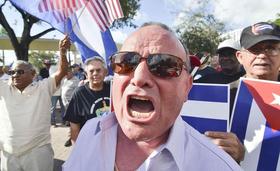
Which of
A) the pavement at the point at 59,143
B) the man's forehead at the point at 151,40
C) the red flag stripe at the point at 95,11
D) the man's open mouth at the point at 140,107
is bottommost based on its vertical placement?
the pavement at the point at 59,143

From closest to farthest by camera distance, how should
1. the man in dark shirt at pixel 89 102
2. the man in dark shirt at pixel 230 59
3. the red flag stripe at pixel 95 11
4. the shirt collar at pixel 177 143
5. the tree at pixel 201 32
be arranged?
1. the shirt collar at pixel 177 143
2. the man in dark shirt at pixel 230 59
3. the man in dark shirt at pixel 89 102
4. the red flag stripe at pixel 95 11
5. the tree at pixel 201 32

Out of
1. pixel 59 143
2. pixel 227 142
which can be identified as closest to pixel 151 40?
pixel 227 142

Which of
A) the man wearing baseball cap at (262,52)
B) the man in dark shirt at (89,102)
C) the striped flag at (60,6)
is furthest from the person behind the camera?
the striped flag at (60,6)

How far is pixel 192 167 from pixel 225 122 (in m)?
0.93

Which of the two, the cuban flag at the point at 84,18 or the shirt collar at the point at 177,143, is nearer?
the shirt collar at the point at 177,143

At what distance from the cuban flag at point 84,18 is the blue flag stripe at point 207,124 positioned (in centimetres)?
264

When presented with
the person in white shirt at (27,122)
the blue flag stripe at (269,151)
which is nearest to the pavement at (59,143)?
the person in white shirt at (27,122)

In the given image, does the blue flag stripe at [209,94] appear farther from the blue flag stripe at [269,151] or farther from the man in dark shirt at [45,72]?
the man in dark shirt at [45,72]

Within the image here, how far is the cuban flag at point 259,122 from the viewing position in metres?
2.24

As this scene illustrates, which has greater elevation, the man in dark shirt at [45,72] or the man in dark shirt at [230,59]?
the man in dark shirt at [230,59]

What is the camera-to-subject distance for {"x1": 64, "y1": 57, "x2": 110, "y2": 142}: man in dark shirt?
4.84 meters

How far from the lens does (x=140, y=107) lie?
151cm

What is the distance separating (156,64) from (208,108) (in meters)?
1.02

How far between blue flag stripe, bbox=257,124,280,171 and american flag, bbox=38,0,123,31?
3.79 m
